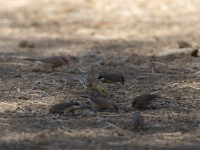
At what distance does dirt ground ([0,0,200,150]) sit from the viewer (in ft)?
9.78

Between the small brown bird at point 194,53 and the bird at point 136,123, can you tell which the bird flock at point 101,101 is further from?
the small brown bird at point 194,53

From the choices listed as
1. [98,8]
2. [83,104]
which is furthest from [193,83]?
[98,8]

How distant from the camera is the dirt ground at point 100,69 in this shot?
2982 mm

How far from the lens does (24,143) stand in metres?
2.85

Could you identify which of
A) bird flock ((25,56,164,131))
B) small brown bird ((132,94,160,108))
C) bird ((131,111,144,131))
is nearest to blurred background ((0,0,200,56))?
bird flock ((25,56,164,131))

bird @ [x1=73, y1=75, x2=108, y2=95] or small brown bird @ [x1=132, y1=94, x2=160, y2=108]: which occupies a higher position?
bird @ [x1=73, y1=75, x2=108, y2=95]

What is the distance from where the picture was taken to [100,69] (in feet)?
16.6

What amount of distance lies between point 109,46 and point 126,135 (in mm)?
3485

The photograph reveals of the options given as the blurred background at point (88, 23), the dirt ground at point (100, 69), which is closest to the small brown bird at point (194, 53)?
the dirt ground at point (100, 69)

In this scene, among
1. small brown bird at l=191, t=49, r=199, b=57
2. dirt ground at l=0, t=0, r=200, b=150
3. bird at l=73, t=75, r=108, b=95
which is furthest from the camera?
small brown bird at l=191, t=49, r=199, b=57

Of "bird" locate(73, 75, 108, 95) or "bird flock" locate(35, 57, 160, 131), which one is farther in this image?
"bird" locate(73, 75, 108, 95)

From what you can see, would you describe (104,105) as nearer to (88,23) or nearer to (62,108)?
(62,108)

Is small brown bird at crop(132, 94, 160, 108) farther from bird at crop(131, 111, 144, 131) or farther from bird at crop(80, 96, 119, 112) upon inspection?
bird at crop(131, 111, 144, 131)

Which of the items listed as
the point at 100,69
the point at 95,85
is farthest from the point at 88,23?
the point at 95,85
